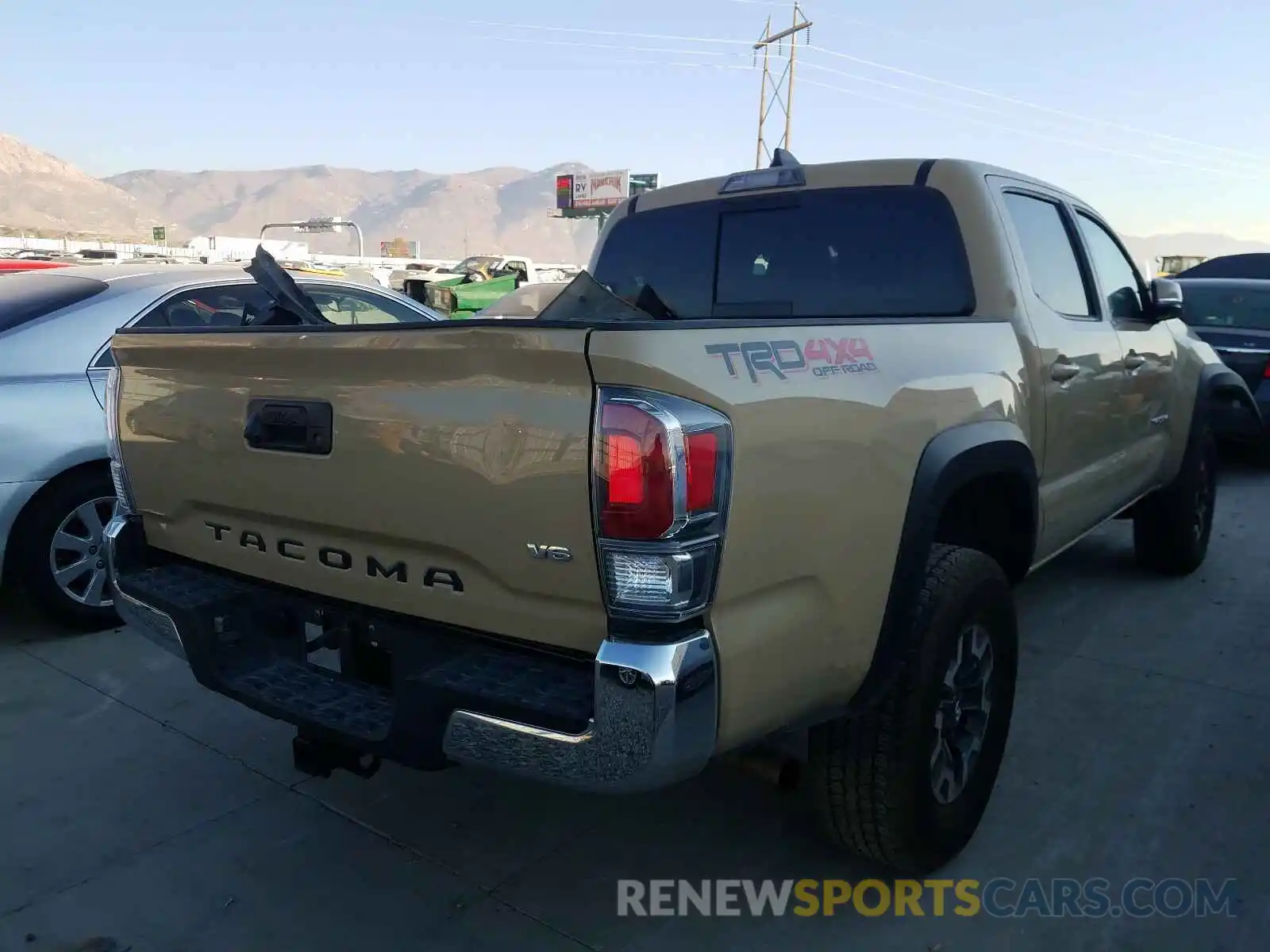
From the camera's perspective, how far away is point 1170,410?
15.5 feet

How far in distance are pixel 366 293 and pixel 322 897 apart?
364 centimetres

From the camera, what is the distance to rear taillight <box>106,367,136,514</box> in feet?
9.10

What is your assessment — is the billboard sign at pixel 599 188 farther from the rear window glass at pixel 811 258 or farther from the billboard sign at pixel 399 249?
the rear window glass at pixel 811 258

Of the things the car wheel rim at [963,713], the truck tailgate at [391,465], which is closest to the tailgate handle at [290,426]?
the truck tailgate at [391,465]

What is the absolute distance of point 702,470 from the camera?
1.82m

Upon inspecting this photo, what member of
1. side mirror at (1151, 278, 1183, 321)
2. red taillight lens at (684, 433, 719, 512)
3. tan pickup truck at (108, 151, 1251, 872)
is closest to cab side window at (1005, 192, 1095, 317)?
tan pickup truck at (108, 151, 1251, 872)

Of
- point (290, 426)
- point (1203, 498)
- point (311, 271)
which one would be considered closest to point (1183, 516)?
point (1203, 498)

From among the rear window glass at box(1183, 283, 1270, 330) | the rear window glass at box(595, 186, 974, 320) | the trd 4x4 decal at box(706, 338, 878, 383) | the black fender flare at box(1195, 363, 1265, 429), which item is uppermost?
the rear window glass at box(595, 186, 974, 320)

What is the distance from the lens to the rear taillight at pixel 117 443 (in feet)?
9.10

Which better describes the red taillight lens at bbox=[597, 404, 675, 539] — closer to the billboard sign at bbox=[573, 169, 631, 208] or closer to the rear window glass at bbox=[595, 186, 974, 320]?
the rear window glass at bbox=[595, 186, 974, 320]

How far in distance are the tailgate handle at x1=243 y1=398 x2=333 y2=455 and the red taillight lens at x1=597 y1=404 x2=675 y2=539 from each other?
2.50 ft

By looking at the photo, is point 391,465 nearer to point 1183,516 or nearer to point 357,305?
point 357,305

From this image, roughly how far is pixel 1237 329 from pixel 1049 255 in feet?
19.7

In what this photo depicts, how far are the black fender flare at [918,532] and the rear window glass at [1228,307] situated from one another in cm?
725
